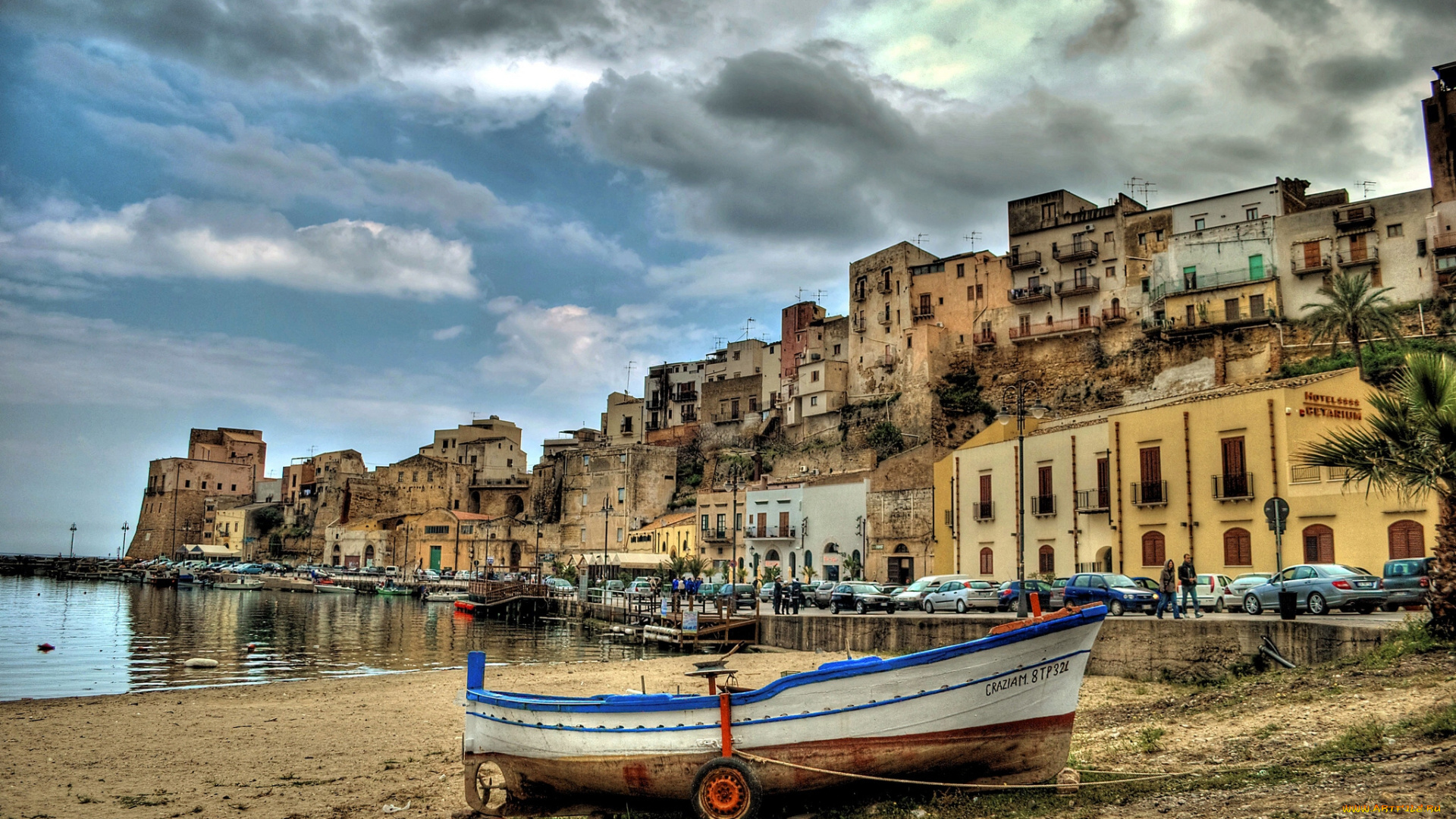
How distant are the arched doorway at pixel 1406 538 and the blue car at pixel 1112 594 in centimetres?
588

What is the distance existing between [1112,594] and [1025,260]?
39.5 meters

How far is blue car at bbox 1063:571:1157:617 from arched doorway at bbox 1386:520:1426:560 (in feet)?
19.3

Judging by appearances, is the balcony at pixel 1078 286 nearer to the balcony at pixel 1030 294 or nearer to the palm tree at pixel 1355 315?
the balcony at pixel 1030 294

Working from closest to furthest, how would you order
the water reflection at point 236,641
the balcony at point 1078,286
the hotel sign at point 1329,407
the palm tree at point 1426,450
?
the palm tree at point 1426,450, the water reflection at point 236,641, the hotel sign at point 1329,407, the balcony at point 1078,286

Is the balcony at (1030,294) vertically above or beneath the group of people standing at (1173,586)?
above

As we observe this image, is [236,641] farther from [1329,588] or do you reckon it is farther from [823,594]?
[1329,588]

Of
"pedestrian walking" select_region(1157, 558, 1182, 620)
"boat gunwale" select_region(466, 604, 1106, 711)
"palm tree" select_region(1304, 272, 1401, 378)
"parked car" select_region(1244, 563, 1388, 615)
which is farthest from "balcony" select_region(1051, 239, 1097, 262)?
"boat gunwale" select_region(466, 604, 1106, 711)

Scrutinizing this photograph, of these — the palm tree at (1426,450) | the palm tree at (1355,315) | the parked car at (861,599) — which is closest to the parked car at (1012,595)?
the parked car at (861,599)

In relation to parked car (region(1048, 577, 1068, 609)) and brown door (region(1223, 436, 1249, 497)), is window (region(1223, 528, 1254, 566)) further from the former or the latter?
parked car (region(1048, 577, 1068, 609))

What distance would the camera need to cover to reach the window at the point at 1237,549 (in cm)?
2684

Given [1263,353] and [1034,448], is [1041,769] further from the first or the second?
[1263,353]

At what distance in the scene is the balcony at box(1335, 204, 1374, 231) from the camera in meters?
44.6

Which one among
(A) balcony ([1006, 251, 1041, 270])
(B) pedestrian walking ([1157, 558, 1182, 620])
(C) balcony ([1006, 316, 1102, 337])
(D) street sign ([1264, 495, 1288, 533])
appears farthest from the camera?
(A) balcony ([1006, 251, 1041, 270])

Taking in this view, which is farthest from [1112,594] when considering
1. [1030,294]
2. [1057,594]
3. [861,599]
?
[1030,294]
